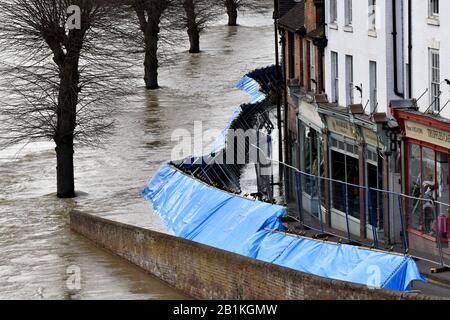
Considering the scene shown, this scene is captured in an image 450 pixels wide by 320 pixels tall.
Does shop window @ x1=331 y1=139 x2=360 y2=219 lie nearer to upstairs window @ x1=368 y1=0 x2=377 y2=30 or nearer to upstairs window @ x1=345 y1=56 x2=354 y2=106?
upstairs window @ x1=345 y1=56 x2=354 y2=106

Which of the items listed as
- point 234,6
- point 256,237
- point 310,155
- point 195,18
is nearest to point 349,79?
point 310,155

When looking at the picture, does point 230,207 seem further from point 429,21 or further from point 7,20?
point 7,20

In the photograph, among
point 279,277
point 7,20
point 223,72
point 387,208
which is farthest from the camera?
point 223,72

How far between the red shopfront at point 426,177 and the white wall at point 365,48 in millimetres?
2025

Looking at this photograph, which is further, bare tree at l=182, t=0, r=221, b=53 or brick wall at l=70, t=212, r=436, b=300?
bare tree at l=182, t=0, r=221, b=53

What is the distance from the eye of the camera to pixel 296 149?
48031 mm

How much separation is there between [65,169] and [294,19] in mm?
10369

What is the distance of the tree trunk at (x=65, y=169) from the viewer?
50250 mm

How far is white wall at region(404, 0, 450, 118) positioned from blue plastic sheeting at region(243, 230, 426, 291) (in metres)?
5.34

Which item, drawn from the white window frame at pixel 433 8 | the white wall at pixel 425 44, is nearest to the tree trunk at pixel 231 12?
the white wall at pixel 425 44

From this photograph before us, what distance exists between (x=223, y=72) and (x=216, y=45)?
16450mm

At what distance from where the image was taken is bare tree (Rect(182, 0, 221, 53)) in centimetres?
9556

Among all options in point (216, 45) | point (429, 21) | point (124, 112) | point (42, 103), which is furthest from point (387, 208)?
point (216, 45)

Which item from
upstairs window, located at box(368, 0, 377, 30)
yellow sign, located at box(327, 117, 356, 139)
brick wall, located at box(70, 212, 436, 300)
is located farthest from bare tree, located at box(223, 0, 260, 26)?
brick wall, located at box(70, 212, 436, 300)
